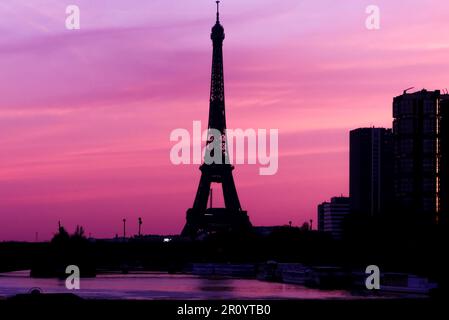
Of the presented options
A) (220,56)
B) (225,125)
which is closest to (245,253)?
(225,125)

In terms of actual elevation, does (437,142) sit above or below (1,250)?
above

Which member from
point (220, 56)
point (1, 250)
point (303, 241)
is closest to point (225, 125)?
point (220, 56)

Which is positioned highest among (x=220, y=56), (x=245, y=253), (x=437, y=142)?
(x=220, y=56)

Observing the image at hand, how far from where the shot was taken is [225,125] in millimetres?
173125

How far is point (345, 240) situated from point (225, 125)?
25.9 meters
